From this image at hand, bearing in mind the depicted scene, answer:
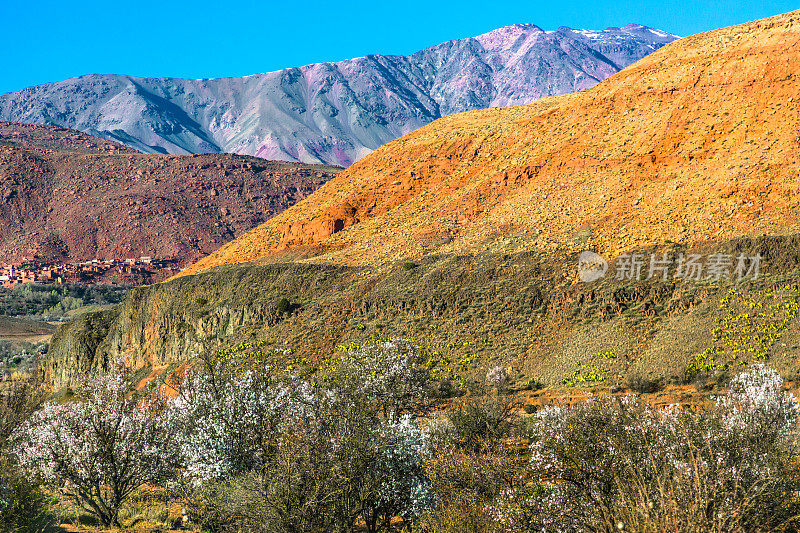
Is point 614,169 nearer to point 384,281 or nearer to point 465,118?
point 384,281

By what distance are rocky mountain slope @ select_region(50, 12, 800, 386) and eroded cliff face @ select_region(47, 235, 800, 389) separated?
148mm

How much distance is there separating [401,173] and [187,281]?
28.9 meters

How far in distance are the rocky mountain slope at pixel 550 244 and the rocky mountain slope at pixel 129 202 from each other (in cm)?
9122

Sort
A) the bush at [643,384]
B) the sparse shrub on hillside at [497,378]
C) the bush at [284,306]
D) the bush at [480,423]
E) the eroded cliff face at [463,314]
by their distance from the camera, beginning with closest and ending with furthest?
the bush at [480,423]
the bush at [643,384]
the sparse shrub on hillside at [497,378]
the eroded cliff face at [463,314]
the bush at [284,306]

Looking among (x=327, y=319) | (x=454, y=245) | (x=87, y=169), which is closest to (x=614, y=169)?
(x=454, y=245)

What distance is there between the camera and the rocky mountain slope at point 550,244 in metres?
40.4

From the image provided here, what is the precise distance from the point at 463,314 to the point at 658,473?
34891 millimetres

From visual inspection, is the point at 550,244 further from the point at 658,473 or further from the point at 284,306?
the point at 658,473

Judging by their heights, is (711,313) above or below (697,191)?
below

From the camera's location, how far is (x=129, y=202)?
160m

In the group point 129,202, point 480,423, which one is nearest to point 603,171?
point 480,423

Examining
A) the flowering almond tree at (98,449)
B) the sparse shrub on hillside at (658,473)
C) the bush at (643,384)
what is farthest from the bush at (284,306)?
the sparse shrub on hillside at (658,473)

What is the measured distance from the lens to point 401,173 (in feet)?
237

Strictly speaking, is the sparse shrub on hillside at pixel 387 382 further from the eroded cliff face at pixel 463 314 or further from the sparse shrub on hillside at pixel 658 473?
the eroded cliff face at pixel 463 314
